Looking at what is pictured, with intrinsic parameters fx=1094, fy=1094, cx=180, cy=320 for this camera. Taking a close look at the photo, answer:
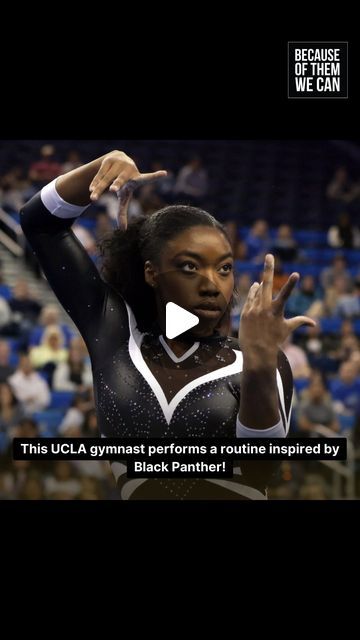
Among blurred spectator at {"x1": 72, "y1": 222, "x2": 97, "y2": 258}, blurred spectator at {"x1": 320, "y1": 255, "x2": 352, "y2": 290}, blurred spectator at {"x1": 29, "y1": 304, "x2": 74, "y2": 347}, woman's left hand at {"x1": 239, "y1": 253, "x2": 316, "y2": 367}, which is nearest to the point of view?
woman's left hand at {"x1": 239, "y1": 253, "x2": 316, "y2": 367}

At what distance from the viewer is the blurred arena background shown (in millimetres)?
3990

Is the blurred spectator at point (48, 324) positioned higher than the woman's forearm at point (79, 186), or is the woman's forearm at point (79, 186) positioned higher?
the woman's forearm at point (79, 186)

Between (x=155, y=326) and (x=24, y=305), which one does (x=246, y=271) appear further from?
(x=24, y=305)

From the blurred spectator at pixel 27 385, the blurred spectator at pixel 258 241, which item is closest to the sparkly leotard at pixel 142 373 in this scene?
the blurred spectator at pixel 258 241

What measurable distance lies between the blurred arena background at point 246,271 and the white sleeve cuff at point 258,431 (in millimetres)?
370

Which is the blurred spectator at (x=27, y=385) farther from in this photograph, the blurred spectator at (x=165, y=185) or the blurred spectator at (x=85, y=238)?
the blurred spectator at (x=165, y=185)

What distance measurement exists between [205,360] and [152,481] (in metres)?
0.44

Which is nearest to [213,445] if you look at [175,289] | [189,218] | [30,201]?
[175,289]

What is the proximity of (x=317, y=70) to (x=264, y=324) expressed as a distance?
0.97 m

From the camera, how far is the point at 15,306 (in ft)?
13.9

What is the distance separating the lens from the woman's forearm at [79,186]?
3613 mm

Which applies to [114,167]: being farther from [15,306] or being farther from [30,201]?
[15,306]

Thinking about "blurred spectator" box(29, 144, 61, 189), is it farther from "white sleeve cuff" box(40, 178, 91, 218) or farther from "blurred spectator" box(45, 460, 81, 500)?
Answer: "blurred spectator" box(45, 460, 81, 500)

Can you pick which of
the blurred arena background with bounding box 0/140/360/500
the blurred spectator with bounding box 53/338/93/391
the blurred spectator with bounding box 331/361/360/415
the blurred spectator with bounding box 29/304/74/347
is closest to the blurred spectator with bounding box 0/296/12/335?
the blurred arena background with bounding box 0/140/360/500
